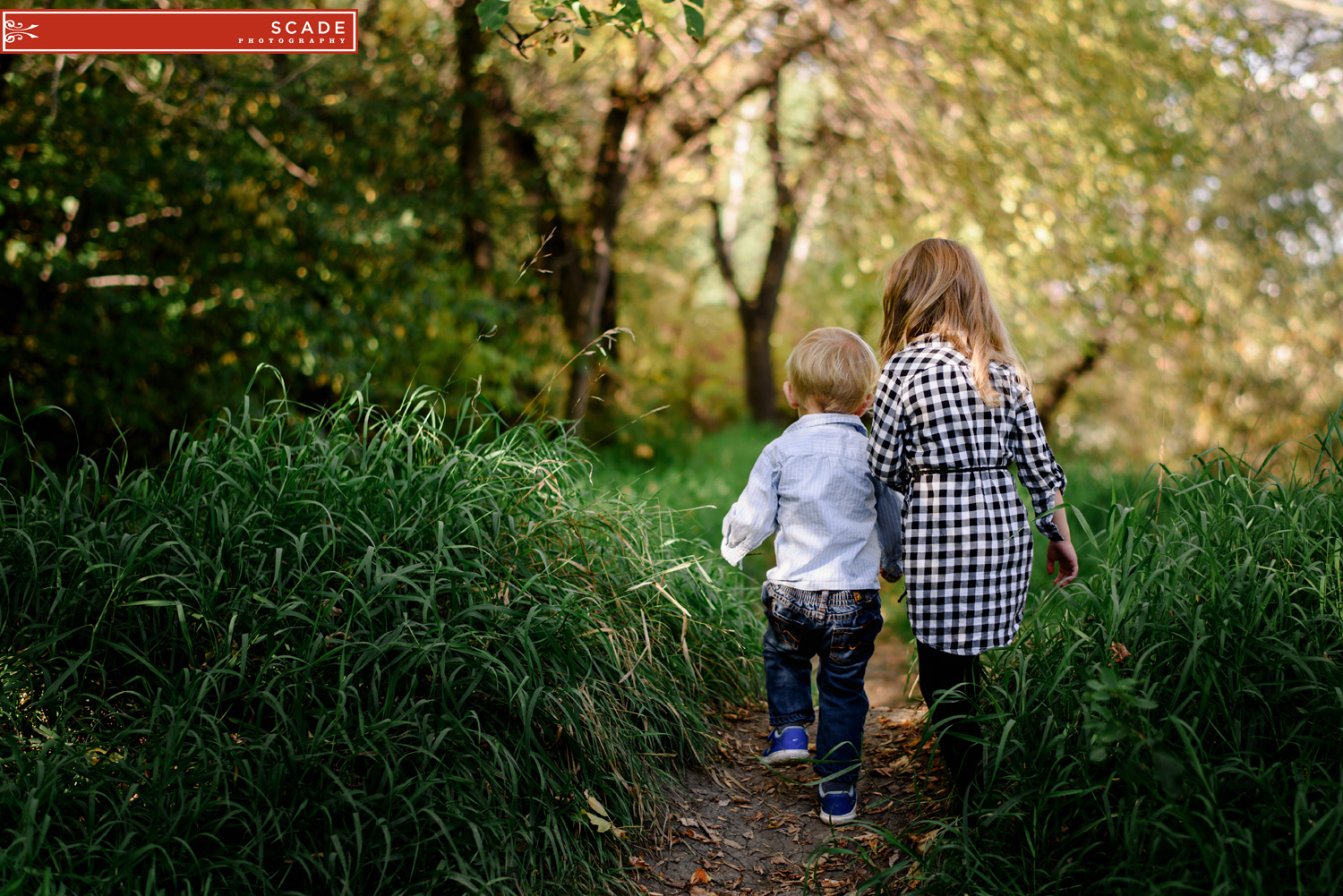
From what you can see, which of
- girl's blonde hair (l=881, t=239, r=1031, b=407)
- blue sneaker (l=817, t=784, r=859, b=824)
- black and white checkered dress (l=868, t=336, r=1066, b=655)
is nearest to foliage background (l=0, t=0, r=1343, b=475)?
girl's blonde hair (l=881, t=239, r=1031, b=407)

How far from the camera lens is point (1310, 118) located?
465 inches

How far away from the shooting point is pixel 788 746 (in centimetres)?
267

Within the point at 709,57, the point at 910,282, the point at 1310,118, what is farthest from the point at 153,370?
the point at 1310,118

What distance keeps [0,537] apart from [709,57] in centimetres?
596

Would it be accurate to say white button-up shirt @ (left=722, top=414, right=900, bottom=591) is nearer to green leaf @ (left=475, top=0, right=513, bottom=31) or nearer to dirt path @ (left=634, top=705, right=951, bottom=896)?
dirt path @ (left=634, top=705, right=951, bottom=896)

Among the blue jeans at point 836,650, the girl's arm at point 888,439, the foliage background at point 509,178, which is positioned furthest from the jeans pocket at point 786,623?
the foliage background at point 509,178

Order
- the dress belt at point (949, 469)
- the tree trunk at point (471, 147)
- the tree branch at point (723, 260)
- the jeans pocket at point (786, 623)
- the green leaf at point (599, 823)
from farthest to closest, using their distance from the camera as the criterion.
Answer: the tree branch at point (723, 260), the tree trunk at point (471, 147), the jeans pocket at point (786, 623), the dress belt at point (949, 469), the green leaf at point (599, 823)

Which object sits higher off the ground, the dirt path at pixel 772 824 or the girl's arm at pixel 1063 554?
the girl's arm at pixel 1063 554

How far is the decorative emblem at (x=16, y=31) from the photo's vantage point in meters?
4.58

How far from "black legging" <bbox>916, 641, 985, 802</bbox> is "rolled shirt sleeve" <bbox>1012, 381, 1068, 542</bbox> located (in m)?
0.42

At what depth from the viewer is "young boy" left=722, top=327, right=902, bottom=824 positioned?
255cm

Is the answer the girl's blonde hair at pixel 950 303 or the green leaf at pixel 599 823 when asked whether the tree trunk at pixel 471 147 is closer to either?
the girl's blonde hair at pixel 950 303

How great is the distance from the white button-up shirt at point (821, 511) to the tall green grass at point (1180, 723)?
1.55ft

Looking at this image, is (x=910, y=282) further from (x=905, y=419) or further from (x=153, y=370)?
(x=153, y=370)
